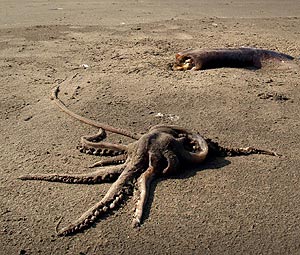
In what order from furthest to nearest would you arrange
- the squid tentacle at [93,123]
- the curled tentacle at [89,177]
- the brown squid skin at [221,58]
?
the brown squid skin at [221,58] → the squid tentacle at [93,123] → the curled tentacle at [89,177]

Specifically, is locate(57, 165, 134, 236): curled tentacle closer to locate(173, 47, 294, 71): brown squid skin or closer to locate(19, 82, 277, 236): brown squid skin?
locate(19, 82, 277, 236): brown squid skin

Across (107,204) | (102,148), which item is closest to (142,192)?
(107,204)

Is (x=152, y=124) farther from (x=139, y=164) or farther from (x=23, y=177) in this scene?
(x=23, y=177)

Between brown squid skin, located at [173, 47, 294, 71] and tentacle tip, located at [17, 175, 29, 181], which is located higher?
brown squid skin, located at [173, 47, 294, 71]

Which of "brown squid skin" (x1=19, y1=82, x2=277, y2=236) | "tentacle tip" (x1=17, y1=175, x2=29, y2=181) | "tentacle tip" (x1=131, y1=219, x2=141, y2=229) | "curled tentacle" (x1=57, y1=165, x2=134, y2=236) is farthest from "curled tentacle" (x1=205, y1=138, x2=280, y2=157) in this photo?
"tentacle tip" (x1=17, y1=175, x2=29, y2=181)

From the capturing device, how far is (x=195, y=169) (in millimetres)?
3346

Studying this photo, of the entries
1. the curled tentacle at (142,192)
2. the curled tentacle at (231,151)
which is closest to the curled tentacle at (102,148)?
the curled tentacle at (142,192)

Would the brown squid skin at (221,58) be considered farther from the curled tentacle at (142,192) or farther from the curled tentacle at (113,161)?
the curled tentacle at (142,192)

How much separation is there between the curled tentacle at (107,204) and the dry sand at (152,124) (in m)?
0.06

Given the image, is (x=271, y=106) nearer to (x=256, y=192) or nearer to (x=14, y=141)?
(x=256, y=192)

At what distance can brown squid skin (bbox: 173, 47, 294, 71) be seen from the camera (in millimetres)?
5594

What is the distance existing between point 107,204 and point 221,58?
3.29m

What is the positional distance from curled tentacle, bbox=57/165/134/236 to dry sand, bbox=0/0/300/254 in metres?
0.06

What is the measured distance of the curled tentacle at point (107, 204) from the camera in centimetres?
274
